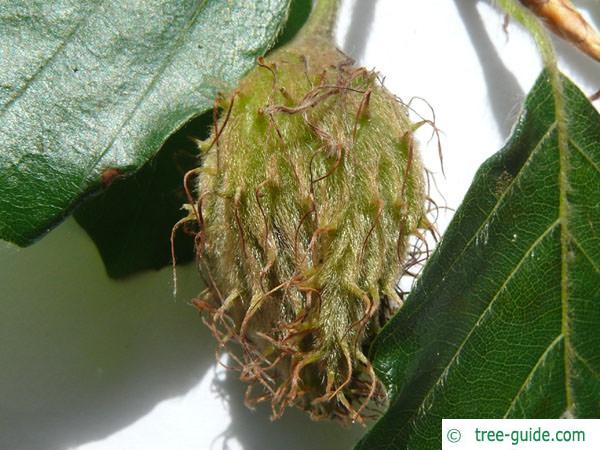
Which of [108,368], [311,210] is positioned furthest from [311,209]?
[108,368]

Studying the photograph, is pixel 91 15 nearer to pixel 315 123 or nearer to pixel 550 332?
pixel 315 123

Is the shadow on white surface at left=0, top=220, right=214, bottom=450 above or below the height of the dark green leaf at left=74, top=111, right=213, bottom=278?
below

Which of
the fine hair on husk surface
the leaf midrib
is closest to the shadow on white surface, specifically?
the fine hair on husk surface

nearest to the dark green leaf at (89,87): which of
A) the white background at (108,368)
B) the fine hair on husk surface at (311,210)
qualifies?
the fine hair on husk surface at (311,210)

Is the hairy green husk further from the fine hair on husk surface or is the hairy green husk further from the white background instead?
the white background

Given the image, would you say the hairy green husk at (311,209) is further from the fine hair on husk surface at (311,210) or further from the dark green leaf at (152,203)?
the dark green leaf at (152,203)
